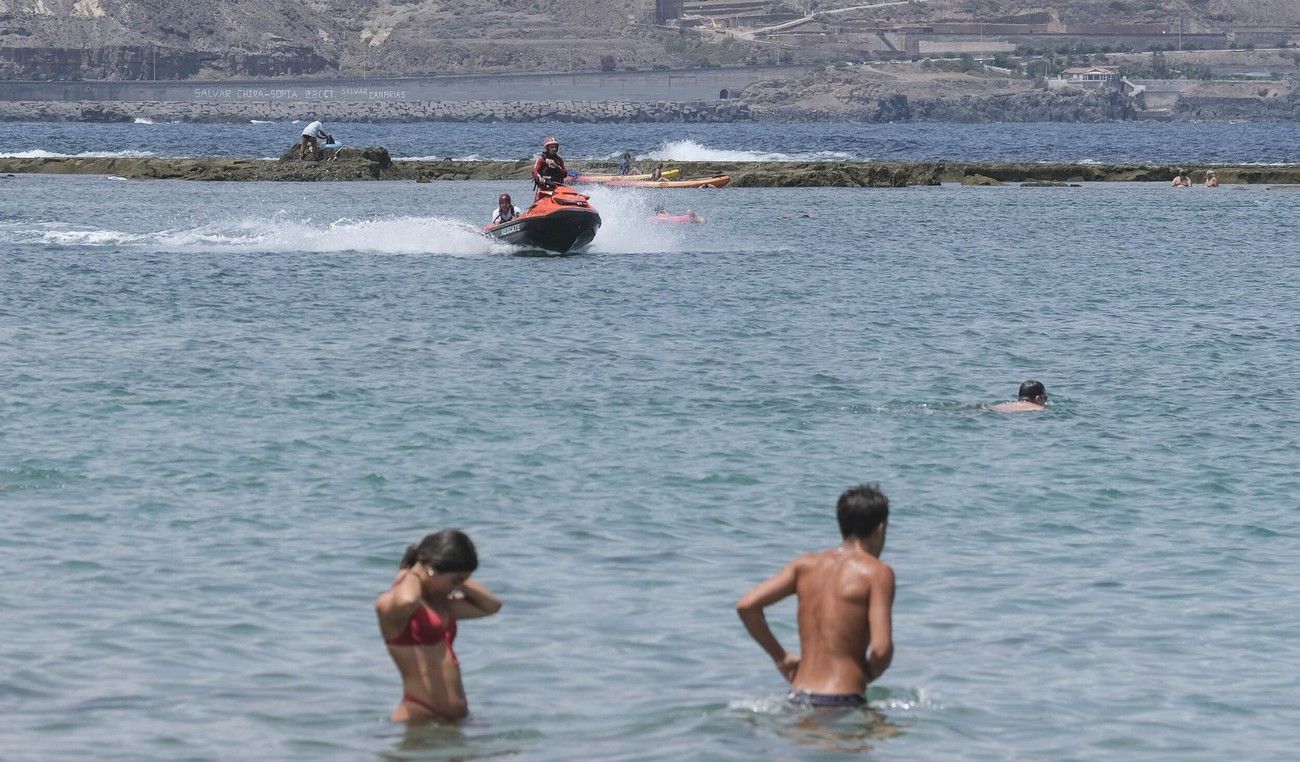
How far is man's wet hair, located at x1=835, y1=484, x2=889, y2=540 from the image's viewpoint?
8.98 meters

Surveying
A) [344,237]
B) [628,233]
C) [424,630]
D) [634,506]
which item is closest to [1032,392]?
[634,506]

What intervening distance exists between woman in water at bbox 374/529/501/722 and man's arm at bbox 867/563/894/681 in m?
1.78

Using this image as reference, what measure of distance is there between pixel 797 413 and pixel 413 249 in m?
25.5

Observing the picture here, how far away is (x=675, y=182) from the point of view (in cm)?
7850

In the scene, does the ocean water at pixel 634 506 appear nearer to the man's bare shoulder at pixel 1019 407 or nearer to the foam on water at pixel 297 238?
the man's bare shoulder at pixel 1019 407

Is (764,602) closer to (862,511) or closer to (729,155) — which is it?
(862,511)

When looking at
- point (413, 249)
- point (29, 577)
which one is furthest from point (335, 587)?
point (413, 249)

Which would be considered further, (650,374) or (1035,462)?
(650,374)

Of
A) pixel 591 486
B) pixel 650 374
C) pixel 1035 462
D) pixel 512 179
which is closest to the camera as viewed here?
pixel 591 486

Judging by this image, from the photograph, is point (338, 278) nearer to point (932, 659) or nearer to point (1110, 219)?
point (932, 659)

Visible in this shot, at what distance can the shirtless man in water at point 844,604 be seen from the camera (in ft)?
29.5

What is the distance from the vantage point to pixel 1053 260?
144ft

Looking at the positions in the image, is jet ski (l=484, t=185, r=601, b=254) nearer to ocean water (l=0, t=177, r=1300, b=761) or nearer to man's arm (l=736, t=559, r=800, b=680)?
ocean water (l=0, t=177, r=1300, b=761)

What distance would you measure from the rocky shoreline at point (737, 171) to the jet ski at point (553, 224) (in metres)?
40.5
